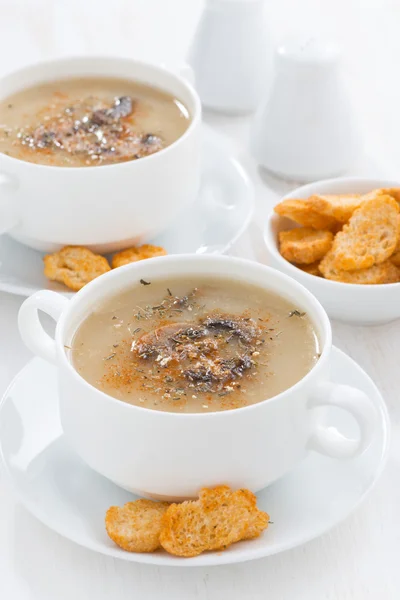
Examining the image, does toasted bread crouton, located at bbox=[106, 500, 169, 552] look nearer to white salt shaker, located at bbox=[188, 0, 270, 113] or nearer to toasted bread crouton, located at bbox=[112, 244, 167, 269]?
toasted bread crouton, located at bbox=[112, 244, 167, 269]

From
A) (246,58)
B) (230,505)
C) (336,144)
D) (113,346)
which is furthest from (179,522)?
(246,58)

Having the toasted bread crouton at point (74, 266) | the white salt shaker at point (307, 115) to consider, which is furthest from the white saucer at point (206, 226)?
the white salt shaker at point (307, 115)

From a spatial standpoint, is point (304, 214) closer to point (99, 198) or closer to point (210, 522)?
point (99, 198)

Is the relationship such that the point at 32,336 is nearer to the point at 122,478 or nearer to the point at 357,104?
the point at 122,478

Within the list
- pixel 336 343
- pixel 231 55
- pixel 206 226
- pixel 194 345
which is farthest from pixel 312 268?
pixel 231 55

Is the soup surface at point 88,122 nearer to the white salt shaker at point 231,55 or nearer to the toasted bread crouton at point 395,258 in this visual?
the white salt shaker at point 231,55

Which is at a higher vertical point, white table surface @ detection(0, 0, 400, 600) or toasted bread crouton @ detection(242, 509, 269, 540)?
toasted bread crouton @ detection(242, 509, 269, 540)

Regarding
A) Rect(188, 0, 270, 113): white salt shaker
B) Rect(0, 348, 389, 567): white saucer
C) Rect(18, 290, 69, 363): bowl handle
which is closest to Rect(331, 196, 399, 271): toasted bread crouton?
Rect(0, 348, 389, 567): white saucer
